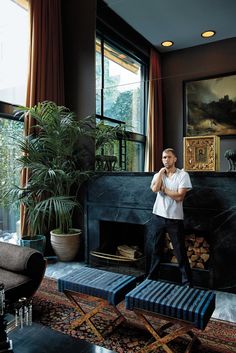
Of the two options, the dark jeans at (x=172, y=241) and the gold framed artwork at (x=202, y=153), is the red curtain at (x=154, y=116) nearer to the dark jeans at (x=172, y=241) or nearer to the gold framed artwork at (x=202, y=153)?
the gold framed artwork at (x=202, y=153)

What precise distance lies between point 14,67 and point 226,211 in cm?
315

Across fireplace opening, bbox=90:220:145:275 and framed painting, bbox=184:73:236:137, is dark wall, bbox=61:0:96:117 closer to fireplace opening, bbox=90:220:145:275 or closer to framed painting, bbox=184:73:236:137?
framed painting, bbox=184:73:236:137

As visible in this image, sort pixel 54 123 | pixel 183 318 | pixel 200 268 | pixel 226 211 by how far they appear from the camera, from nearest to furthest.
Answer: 1. pixel 183 318
2. pixel 226 211
3. pixel 200 268
4. pixel 54 123

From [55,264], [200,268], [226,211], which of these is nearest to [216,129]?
[226,211]

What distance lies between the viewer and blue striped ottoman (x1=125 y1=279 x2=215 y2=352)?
170cm

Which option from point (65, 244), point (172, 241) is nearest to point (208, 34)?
point (172, 241)

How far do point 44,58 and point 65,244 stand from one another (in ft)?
8.14

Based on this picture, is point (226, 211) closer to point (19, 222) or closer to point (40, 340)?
point (40, 340)

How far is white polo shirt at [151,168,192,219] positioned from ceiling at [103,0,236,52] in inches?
63.2

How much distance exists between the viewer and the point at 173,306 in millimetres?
1742

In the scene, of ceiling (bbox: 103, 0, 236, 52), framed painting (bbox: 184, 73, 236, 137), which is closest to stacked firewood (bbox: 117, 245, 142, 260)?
framed painting (bbox: 184, 73, 236, 137)

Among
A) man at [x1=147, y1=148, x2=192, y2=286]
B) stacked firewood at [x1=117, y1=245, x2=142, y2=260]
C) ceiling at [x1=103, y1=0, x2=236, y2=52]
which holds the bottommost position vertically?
stacked firewood at [x1=117, y1=245, x2=142, y2=260]

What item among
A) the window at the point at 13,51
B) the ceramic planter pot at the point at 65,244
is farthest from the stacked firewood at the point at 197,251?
the window at the point at 13,51

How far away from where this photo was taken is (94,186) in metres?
3.61
